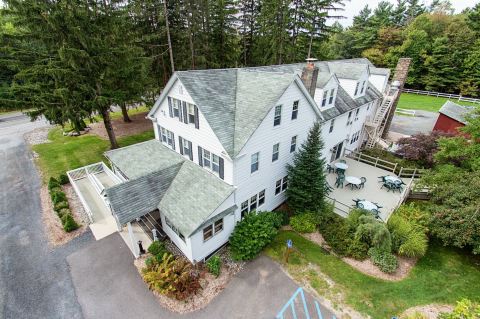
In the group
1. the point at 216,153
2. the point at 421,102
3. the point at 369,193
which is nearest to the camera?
the point at 216,153

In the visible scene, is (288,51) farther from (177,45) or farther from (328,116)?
(328,116)

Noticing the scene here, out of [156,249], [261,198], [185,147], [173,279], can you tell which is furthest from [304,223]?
[185,147]

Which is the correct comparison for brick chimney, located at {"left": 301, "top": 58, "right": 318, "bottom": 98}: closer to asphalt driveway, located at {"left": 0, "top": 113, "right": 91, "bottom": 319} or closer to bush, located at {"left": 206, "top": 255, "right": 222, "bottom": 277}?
bush, located at {"left": 206, "top": 255, "right": 222, "bottom": 277}

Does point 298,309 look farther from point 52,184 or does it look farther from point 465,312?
point 52,184

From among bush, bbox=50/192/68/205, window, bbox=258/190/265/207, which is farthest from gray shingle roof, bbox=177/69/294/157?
bush, bbox=50/192/68/205

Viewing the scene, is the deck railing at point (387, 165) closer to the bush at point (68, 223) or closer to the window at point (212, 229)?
the window at point (212, 229)

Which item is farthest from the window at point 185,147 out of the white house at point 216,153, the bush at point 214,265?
the bush at point 214,265
